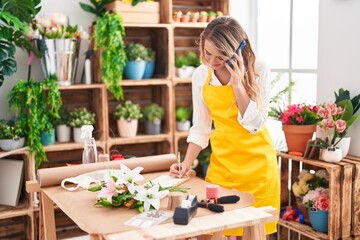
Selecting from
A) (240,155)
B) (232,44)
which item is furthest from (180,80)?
(232,44)

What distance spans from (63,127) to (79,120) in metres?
0.14

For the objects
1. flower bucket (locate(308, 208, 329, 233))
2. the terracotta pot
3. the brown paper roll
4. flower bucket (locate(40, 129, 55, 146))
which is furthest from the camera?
flower bucket (locate(40, 129, 55, 146))

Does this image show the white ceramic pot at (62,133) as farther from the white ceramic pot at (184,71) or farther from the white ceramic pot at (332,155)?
the white ceramic pot at (332,155)

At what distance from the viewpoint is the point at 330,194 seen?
115 inches

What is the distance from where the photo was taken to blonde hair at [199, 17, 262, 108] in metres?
2.31

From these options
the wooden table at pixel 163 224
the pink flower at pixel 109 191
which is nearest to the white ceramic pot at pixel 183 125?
the wooden table at pixel 163 224

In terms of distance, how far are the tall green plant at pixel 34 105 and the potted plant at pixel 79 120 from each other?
21 centimetres

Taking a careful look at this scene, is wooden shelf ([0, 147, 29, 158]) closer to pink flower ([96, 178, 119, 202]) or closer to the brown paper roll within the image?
the brown paper roll

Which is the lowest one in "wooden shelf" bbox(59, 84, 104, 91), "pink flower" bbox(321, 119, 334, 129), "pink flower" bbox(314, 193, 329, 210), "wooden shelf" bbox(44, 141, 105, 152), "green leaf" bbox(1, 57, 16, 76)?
"pink flower" bbox(314, 193, 329, 210)

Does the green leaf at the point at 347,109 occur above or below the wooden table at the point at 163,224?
above

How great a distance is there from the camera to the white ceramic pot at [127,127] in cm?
393

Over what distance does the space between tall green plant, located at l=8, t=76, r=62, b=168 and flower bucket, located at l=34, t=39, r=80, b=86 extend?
8 centimetres

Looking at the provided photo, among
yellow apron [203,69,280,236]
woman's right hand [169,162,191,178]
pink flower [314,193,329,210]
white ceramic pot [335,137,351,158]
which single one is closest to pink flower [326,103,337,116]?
white ceramic pot [335,137,351,158]

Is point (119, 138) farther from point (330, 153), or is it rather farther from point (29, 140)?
point (330, 153)
